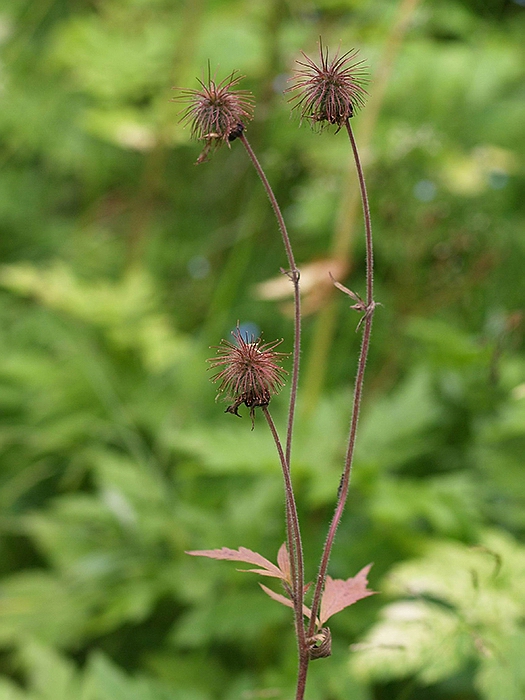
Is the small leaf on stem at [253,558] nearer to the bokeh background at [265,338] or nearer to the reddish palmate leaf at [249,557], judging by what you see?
the reddish palmate leaf at [249,557]

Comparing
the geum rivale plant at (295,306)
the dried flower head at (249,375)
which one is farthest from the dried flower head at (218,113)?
the dried flower head at (249,375)

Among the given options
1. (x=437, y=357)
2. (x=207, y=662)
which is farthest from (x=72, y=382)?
(x=437, y=357)

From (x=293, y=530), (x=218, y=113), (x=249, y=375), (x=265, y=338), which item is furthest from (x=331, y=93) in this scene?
(x=265, y=338)

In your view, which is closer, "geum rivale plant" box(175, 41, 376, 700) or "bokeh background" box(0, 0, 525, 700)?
"geum rivale plant" box(175, 41, 376, 700)

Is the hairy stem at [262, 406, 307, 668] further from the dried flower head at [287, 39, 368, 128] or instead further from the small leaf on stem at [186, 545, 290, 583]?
the dried flower head at [287, 39, 368, 128]

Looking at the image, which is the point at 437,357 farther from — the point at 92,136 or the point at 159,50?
the point at 92,136

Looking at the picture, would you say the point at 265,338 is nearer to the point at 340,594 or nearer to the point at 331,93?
the point at 340,594

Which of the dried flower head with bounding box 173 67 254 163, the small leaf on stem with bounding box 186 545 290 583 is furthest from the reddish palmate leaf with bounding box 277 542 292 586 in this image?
the dried flower head with bounding box 173 67 254 163
